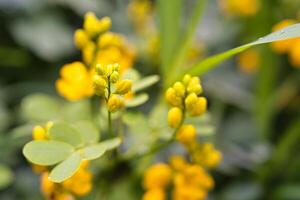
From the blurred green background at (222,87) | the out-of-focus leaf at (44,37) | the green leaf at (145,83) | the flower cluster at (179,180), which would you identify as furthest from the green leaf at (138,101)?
the out-of-focus leaf at (44,37)

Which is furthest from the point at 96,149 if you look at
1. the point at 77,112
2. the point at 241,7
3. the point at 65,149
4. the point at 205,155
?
the point at 241,7

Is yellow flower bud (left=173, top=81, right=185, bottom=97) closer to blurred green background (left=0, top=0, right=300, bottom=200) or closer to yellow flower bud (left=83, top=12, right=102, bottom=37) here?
yellow flower bud (left=83, top=12, right=102, bottom=37)

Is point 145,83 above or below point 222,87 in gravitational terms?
above

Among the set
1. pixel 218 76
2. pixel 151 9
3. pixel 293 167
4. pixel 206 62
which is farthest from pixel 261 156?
pixel 151 9

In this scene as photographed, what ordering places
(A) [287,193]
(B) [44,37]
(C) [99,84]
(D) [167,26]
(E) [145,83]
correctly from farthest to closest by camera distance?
(B) [44,37] → (A) [287,193] → (D) [167,26] → (E) [145,83] → (C) [99,84]

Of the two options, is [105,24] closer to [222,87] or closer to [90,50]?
[90,50]

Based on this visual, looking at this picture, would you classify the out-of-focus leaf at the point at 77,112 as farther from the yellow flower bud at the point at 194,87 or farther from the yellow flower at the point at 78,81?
the yellow flower bud at the point at 194,87

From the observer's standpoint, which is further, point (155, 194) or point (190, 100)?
point (155, 194)
